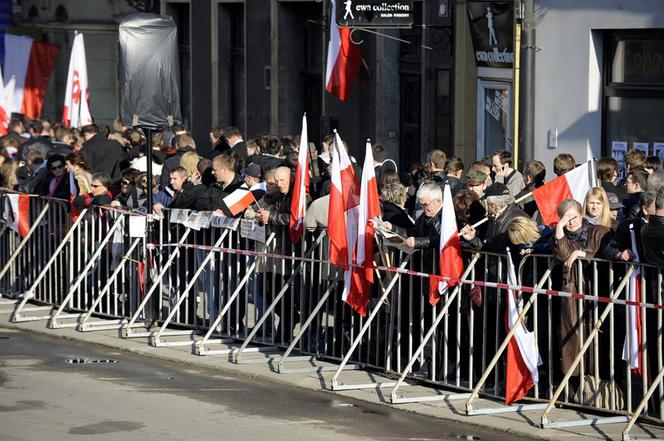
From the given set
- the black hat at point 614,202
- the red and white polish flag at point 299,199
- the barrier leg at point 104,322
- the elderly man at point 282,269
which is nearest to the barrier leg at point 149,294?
the barrier leg at point 104,322

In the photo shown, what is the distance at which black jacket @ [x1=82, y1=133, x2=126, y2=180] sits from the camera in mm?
20562

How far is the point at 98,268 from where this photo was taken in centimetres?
1653

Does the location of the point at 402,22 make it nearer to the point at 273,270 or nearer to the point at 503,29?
the point at 503,29

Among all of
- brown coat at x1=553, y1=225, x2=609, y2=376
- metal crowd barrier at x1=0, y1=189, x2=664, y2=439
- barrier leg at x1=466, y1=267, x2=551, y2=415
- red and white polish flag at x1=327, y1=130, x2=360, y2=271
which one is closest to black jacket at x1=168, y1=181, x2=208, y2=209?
metal crowd barrier at x1=0, y1=189, x2=664, y2=439

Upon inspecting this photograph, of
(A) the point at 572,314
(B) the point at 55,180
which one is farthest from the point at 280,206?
(B) the point at 55,180

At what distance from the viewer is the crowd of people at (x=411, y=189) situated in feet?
39.0

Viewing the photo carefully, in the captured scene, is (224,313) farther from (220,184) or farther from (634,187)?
(634,187)

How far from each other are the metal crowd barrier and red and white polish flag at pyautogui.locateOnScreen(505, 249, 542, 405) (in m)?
0.10

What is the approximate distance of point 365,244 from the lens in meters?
13.3

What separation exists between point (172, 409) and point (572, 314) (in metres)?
3.03

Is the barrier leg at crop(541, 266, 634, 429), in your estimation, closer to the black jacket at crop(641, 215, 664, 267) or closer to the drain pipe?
the black jacket at crop(641, 215, 664, 267)

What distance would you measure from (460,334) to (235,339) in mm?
3121

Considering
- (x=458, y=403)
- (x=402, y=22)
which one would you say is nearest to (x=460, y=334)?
(x=458, y=403)

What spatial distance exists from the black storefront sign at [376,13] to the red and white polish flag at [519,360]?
9.00m
